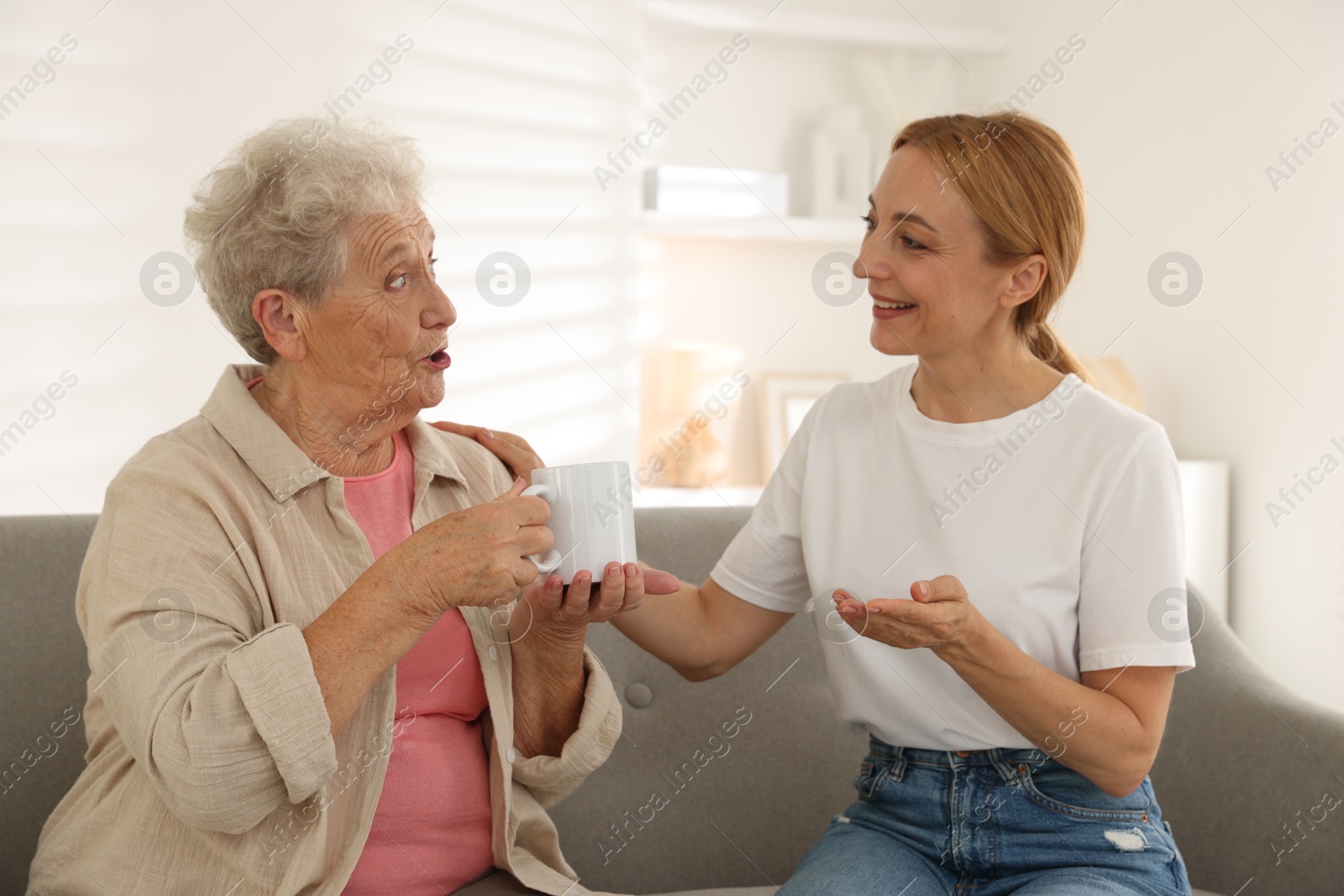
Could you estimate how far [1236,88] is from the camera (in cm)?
281

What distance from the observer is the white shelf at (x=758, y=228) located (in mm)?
3422

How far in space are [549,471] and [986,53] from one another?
3.27m

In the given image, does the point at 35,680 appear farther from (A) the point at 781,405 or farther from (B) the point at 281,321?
(A) the point at 781,405

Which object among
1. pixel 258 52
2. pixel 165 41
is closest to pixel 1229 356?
pixel 258 52

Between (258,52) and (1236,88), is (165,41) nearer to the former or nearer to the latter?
(258,52)

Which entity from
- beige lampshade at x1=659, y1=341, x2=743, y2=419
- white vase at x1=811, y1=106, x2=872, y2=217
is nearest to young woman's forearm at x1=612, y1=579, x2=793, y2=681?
beige lampshade at x1=659, y1=341, x2=743, y2=419

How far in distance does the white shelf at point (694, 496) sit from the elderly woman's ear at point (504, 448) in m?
1.67

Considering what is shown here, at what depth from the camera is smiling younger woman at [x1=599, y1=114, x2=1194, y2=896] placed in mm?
1260

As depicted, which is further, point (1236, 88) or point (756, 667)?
point (1236, 88)

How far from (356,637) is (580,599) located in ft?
0.77

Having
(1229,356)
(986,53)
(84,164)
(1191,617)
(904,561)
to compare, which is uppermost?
(986,53)

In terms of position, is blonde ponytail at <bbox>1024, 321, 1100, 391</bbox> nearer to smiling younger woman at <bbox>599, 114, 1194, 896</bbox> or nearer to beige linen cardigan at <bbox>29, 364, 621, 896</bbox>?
smiling younger woman at <bbox>599, 114, 1194, 896</bbox>

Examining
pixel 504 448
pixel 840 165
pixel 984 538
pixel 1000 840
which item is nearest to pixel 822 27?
pixel 840 165

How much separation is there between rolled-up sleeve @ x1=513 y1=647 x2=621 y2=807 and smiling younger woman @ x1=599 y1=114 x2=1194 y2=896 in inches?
4.7
